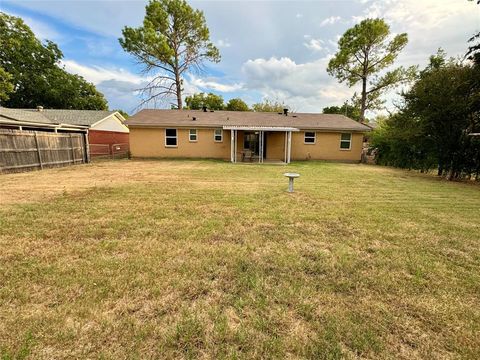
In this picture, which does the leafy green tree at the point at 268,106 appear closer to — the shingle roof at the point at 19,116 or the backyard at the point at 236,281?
the shingle roof at the point at 19,116

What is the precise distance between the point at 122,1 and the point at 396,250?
17.6 m

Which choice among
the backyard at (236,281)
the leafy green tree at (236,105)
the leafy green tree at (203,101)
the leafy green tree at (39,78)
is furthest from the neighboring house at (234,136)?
the leafy green tree at (39,78)

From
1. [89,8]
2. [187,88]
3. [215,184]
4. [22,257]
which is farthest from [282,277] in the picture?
[187,88]

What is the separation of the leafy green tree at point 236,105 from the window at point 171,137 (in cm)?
2044

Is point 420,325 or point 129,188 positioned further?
point 129,188

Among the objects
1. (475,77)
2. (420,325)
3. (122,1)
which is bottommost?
(420,325)

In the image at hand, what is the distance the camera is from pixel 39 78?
32.1 meters

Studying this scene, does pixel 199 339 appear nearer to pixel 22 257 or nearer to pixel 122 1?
pixel 22 257

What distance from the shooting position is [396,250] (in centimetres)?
368

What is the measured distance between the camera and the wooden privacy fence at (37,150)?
33.7 ft

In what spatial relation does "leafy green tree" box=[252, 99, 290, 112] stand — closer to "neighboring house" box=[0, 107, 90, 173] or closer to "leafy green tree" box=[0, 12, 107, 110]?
"leafy green tree" box=[0, 12, 107, 110]

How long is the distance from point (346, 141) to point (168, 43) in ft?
63.0

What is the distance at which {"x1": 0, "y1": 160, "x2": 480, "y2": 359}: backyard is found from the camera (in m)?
1.97

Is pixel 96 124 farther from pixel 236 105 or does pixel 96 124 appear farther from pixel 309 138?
pixel 236 105
